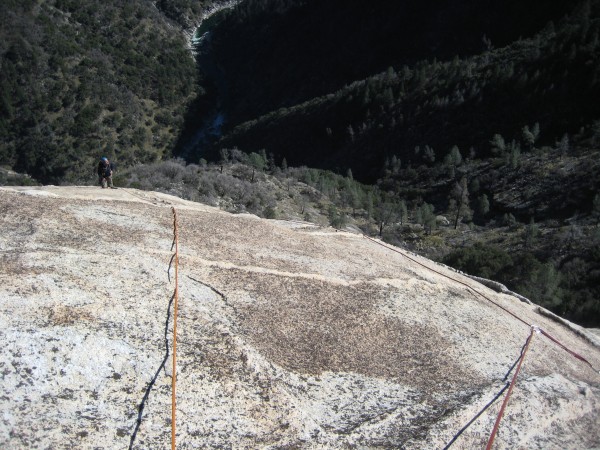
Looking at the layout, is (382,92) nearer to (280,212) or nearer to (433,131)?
(433,131)

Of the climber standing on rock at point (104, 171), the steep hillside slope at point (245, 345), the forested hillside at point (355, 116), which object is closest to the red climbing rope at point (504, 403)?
the steep hillside slope at point (245, 345)

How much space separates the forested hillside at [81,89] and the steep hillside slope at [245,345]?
5470 cm

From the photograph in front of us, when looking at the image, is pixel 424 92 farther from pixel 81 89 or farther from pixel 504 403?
pixel 504 403

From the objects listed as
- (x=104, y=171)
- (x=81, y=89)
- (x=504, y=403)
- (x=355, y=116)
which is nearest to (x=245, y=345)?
Result: (x=504, y=403)

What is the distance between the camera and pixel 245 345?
6.88 m

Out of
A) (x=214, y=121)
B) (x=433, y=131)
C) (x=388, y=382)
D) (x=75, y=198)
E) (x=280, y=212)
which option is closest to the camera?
(x=388, y=382)

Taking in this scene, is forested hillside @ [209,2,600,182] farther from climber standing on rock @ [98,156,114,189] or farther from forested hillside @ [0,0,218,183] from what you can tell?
climber standing on rock @ [98,156,114,189]

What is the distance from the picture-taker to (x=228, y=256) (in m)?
8.84

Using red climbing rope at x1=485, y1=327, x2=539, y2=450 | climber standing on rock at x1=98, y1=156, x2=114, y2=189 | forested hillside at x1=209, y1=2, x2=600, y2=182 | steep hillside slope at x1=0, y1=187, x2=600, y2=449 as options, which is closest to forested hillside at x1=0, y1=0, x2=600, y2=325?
forested hillside at x1=209, y1=2, x2=600, y2=182

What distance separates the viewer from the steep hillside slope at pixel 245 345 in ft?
18.9

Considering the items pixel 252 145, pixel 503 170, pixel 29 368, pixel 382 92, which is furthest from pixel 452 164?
pixel 29 368

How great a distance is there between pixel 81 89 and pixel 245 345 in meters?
70.5

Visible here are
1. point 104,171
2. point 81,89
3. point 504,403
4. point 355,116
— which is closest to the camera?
point 504,403

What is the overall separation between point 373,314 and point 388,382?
146 centimetres
